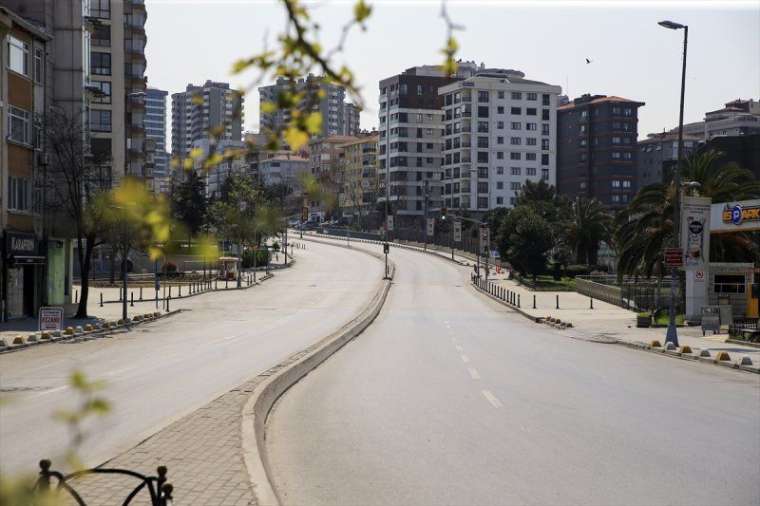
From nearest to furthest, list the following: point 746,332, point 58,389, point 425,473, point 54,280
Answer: point 425,473 → point 58,389 → point 746,332 → point 54,280

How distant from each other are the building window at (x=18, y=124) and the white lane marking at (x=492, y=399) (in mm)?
30287

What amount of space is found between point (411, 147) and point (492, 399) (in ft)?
483

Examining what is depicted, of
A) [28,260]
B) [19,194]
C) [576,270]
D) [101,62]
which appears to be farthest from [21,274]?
[576,270]

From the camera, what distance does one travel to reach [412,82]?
544 feet

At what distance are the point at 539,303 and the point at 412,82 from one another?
102 meters

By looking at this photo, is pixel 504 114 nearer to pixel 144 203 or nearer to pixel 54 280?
pixel 54 280

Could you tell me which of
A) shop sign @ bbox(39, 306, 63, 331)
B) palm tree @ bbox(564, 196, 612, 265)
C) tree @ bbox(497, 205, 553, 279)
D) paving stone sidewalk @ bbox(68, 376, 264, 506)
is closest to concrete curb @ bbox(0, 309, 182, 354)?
shop sign @ bbox(39, 306, 63, 331)

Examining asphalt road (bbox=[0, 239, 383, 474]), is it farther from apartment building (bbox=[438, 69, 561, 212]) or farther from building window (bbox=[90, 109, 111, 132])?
apartment building (bbox=[438, 69, 561, 212])

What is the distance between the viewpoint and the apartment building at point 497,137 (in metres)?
150

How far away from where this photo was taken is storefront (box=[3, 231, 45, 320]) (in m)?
41.0

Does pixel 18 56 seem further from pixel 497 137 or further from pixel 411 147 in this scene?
pixel 411 147

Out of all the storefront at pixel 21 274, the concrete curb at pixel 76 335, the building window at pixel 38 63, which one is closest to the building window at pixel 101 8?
the building window at pixel 38 63

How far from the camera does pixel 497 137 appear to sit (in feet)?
497

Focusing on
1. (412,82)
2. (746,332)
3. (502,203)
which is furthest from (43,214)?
(412,82)
